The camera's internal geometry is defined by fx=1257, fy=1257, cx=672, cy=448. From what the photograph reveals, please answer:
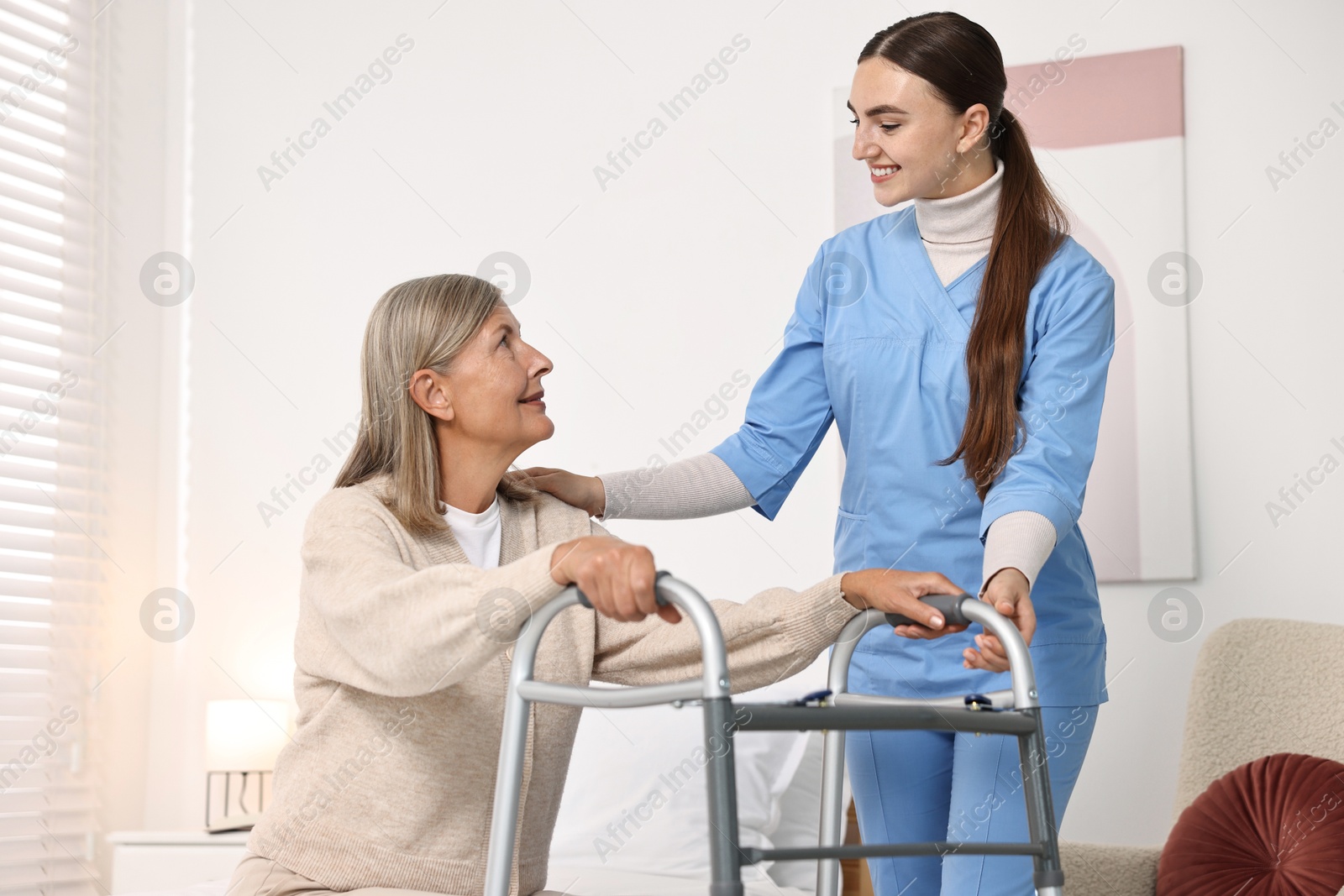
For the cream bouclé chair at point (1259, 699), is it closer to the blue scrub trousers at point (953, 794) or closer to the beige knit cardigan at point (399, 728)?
the blue scrub trousers at point (953, 794)

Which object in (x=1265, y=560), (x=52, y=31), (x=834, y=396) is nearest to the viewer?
(x=834, y=396)

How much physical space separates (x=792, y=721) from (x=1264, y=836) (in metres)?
1.40

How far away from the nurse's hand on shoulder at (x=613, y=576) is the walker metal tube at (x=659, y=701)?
0.05ft

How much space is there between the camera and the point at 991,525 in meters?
1.39

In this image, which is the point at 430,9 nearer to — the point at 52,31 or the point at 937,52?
the point at 52,31

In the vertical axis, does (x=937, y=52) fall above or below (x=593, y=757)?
above

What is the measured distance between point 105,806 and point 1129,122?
304 centimetres

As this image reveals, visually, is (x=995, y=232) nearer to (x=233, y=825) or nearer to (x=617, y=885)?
(x=617, y=885)

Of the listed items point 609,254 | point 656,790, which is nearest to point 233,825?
point 656,790

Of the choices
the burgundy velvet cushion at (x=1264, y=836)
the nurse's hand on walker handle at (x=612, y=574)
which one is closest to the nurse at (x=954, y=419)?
the nurse's hand on walker handle at (x=612, y=574)

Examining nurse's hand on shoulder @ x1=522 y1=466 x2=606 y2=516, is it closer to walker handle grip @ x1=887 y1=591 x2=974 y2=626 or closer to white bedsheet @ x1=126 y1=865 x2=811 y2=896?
walker handle grip @ x1=887 y1=591 x2=974 y2=626

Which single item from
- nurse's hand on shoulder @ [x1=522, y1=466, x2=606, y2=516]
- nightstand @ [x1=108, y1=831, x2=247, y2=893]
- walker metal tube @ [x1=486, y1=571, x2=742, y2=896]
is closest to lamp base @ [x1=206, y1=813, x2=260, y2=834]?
nightstand @ [x1=108, y1=831, x2=247, y2=893]

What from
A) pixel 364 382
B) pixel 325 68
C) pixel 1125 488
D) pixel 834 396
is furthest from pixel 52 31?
pixel 1125 488

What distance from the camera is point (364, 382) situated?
1599 mm
